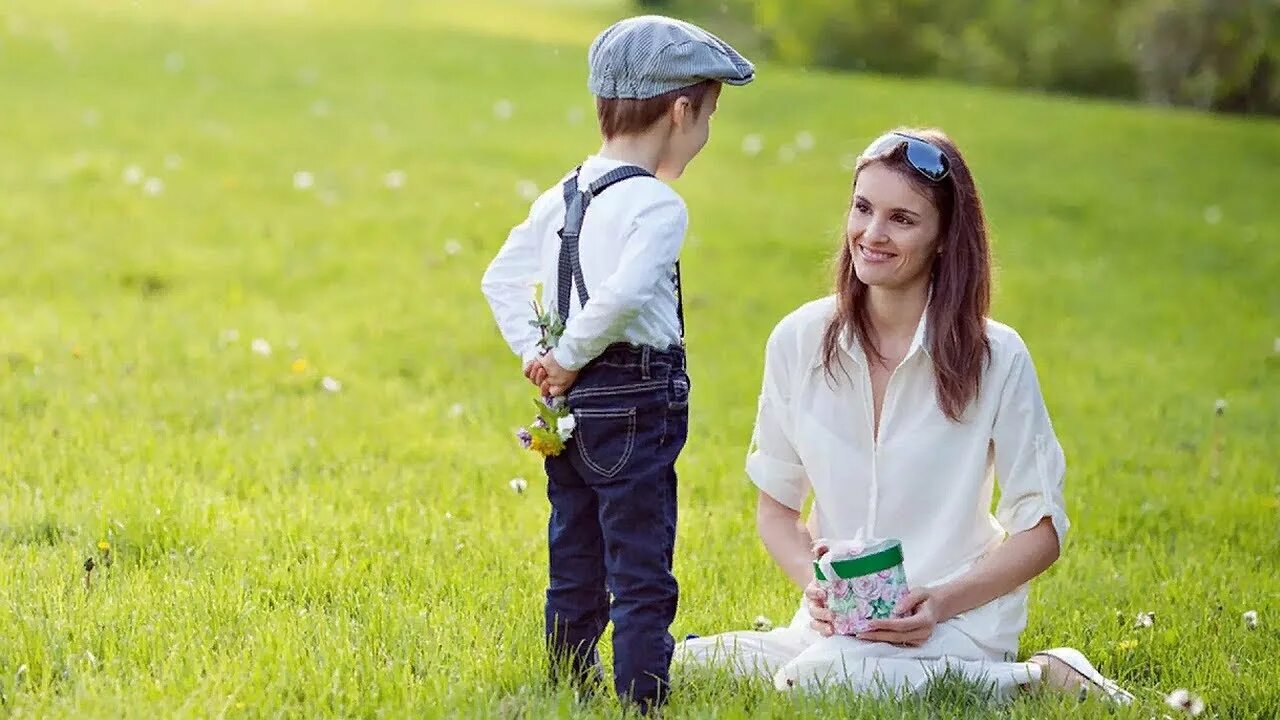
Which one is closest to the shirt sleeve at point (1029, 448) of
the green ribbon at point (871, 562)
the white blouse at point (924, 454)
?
the white blouse at point (924, 454)

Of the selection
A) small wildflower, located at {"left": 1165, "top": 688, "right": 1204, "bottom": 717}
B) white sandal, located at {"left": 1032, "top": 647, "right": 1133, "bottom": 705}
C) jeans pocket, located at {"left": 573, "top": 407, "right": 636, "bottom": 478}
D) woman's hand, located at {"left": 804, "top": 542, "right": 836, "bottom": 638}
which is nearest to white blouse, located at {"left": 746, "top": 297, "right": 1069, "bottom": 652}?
white sandal, located at {"left": 1032, "top": 647, "right": 1133, "bottom": 705}

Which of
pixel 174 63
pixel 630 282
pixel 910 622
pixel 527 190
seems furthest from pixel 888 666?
pixel 174 63

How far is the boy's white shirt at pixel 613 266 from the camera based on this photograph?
309 cm

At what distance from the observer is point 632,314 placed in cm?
310

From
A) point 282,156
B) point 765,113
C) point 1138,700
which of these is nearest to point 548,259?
point 1138,700

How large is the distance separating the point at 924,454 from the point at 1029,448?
237mm

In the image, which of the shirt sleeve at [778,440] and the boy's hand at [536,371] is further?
the shirt sleeve at [778,440]

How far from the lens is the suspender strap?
3203mm

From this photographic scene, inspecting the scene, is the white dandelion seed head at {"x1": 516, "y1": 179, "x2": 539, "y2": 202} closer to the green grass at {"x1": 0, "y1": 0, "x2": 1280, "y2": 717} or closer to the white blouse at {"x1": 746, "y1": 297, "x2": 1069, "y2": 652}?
the green grass at {"x1": 0, "y1": 0, "x2": 1280, "y2": 717}

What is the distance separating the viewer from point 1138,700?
11.7 ft

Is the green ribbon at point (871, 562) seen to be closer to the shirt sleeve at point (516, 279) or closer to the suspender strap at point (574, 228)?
the suspender strap at point (574, 228)

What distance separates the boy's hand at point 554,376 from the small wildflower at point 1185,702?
4.97ft

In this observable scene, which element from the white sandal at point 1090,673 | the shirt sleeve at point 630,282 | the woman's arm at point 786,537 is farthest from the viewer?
the woman's arm at point 786,537

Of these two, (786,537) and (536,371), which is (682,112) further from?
(786,537)
